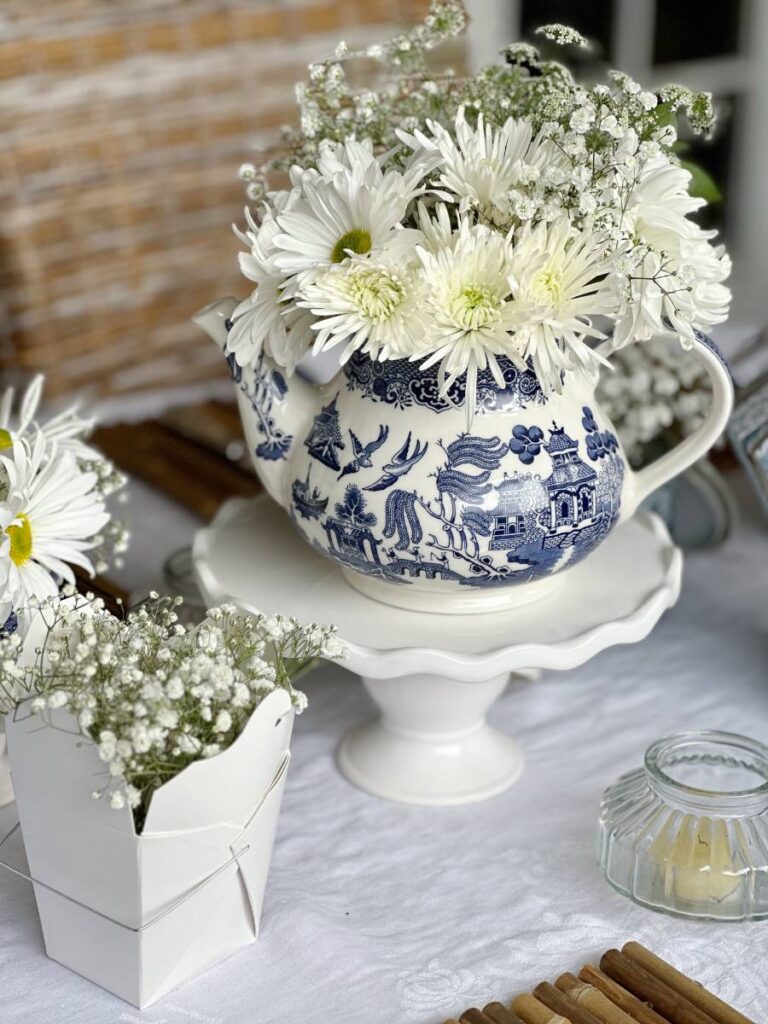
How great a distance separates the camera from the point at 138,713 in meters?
0.58

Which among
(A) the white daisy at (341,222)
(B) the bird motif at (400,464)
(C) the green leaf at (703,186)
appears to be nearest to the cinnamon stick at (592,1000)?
(B) the bird motif at (400,464)

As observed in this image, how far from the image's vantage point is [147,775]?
23.5 inches

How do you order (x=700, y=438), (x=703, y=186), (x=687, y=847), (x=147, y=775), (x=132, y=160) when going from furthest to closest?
(x=132, y=160) → (x=703, y=186) → (x=700, y=438) → (x=687, y=847) → (x=147, y=775)

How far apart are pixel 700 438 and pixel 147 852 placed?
435mm

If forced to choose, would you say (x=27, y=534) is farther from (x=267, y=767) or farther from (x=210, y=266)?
(x=210, y=266)

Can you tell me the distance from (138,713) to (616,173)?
369mm

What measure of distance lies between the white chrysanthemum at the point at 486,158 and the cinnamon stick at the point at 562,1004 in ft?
1.34

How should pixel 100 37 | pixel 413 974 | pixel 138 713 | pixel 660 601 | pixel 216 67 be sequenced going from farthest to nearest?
1. pixel 216 67
2. pixel 100 37
3. pixel 660 601
4. pixel 413 974
5. pixel 138 713

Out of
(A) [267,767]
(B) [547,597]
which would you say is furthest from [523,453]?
(A) [267,767]

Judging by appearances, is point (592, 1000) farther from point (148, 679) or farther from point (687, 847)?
point (148, 679)

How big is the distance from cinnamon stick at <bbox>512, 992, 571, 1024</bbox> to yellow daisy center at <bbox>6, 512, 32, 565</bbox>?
36cm

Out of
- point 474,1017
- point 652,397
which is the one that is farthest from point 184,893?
point 652,397

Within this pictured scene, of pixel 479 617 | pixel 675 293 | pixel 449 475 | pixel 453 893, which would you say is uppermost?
pixel 675 293

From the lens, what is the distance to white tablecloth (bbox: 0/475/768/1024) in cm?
66
